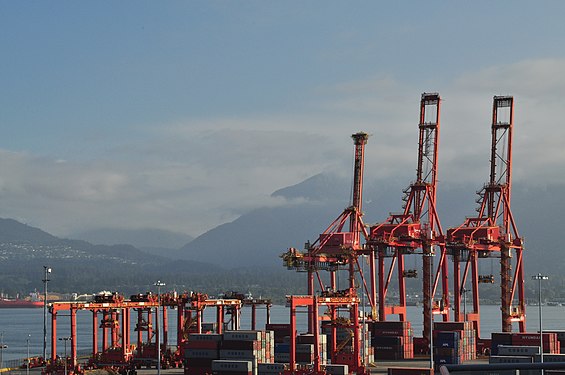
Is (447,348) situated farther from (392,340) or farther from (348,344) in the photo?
(392,340)

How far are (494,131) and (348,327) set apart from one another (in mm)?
57117

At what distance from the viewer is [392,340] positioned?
98.4m

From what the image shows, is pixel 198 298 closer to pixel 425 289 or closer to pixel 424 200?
pixel 425 289

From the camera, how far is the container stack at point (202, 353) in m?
76.8

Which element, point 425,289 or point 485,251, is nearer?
point 425,289

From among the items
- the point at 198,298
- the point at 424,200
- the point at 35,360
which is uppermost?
the point at 424,200

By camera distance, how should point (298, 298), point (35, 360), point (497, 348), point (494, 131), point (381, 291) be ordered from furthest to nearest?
point (494, 131), point (381, 291), point (35, 360), point (497, 348), point (298, 298)

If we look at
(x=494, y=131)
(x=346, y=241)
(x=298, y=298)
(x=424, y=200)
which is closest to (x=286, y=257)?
(x=346, y=241)

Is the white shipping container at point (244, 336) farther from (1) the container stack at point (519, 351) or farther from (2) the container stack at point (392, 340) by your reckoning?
(2) the container stack at point (392, 340)

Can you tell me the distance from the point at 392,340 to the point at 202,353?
90.6 ft

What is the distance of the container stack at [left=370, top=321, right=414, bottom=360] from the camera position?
97812 millimetres

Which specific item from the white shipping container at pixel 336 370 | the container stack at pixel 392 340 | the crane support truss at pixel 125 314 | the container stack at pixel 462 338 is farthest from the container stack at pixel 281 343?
the container stack at pixel 462 338

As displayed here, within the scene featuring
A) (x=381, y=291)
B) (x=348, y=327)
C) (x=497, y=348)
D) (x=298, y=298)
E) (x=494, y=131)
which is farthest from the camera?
(x=494, y=131)

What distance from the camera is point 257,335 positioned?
248 feet
